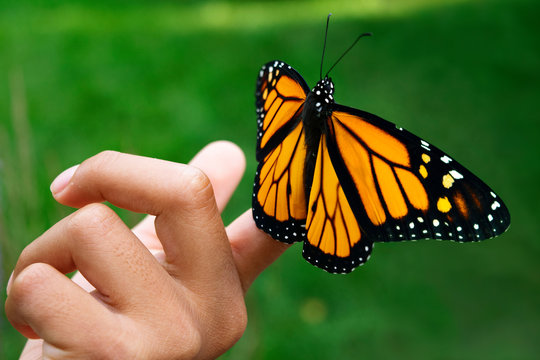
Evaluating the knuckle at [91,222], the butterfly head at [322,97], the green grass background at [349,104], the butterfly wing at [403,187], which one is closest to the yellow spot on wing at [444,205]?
the butterfly wing at [403,187]

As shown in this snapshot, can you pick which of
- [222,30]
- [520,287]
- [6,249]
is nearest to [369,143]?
[6,249]

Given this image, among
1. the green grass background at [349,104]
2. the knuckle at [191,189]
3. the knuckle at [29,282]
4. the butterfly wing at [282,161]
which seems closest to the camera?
the knuckle at [29,282]

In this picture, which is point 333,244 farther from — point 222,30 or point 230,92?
point 222,30

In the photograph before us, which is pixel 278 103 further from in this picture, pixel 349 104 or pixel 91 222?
pixel 349 104

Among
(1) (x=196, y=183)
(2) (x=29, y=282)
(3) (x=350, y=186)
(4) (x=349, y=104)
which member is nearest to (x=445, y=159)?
(3) (x=350, y=186)

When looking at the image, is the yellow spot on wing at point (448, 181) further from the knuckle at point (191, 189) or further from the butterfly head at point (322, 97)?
the knuckle at point (191, 189)

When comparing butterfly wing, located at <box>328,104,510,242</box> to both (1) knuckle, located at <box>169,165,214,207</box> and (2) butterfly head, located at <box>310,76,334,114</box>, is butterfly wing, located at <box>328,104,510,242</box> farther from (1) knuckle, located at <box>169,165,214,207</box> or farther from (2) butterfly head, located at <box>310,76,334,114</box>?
(1) knuckle, located at <box>169,165,214,207</box>
